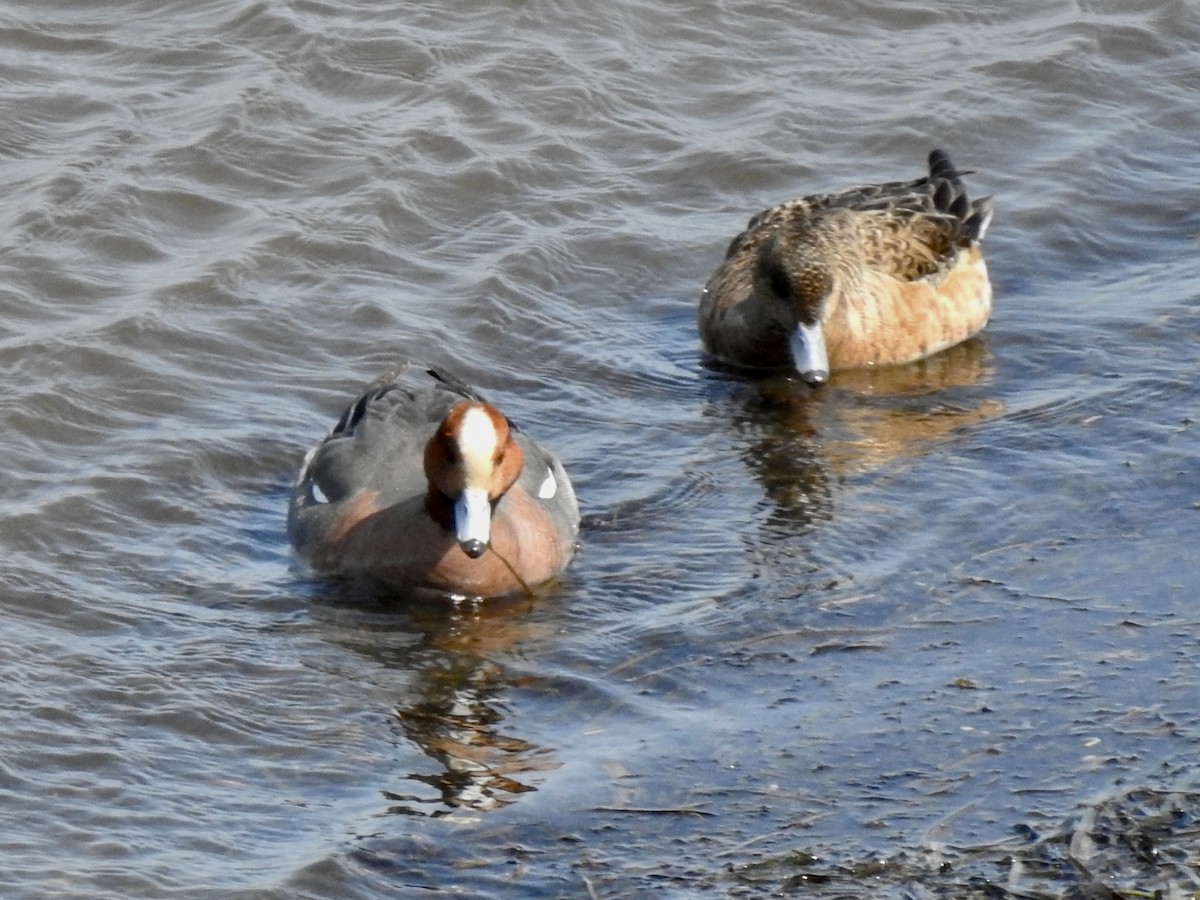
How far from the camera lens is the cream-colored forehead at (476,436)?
7.15 metres

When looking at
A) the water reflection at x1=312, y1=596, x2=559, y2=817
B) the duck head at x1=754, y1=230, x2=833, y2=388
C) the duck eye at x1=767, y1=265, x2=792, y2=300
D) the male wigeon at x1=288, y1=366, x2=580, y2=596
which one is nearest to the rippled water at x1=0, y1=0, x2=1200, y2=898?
the water reflection at x1=312, y1=596, x2=559, y2=817

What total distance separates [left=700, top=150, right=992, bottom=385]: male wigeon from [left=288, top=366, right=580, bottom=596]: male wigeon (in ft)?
6.15

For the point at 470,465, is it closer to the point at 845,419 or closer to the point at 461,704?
the point at 461,704

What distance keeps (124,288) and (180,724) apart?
12.5 ft

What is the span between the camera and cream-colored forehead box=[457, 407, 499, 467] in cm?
715

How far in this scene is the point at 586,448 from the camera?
850 centimetres

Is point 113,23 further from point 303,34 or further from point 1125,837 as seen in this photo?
point 1125,837

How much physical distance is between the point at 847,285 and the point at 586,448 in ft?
5.95

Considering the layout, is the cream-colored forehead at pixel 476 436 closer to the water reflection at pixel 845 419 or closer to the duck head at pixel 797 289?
the water reflection at pixel 845 419

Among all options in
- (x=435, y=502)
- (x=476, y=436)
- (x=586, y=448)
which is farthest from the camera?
(x=586, y=448)

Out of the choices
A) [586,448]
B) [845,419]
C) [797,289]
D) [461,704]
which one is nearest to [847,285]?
[797,289]

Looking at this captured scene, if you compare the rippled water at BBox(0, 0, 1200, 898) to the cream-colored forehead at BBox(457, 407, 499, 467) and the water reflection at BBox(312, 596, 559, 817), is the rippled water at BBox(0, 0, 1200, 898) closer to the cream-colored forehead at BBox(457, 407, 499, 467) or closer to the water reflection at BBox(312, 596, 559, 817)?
the water reflection at BBox(312, 596, 559, 817)

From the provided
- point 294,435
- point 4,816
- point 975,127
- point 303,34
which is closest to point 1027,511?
point 294,435

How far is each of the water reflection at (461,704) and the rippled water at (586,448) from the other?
2cm
